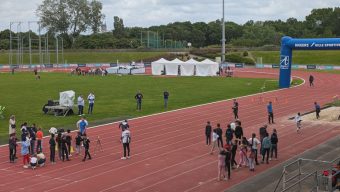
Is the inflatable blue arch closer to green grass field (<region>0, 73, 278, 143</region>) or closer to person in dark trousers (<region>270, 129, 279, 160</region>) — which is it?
green grass field (<region>0, 73, 278, 143</region>)

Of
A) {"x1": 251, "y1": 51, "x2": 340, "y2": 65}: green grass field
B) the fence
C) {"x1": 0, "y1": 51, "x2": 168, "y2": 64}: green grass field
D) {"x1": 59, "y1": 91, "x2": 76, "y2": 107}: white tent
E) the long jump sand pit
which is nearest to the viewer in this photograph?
the fence

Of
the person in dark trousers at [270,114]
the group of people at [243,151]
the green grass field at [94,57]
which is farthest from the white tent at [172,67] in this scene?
the group of people at [243,151]

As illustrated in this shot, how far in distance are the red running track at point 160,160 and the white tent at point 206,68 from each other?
110 feet

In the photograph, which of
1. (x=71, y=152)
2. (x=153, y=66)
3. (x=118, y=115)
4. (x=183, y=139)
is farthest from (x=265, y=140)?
(x=153, y=66)

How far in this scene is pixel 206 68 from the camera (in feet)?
222

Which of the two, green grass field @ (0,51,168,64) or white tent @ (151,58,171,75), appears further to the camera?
green grass field @ (0,51,168,64)

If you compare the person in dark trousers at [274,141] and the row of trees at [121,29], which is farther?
the row of trees at [121,29]

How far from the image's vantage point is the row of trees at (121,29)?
13525cm

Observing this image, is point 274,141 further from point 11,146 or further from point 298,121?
point 11,146

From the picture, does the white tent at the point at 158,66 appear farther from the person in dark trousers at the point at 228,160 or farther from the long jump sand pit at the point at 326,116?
the person in dark trousers at the point at 228,160

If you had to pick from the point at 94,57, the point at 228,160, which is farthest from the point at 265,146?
the point at 94,57

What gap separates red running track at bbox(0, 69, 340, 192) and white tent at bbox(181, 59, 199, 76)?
113 feet

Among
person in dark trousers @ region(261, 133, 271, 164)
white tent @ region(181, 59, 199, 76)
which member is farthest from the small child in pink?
white tent @ region(181, 59, 199, 76)

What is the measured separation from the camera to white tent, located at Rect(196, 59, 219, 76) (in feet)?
221
